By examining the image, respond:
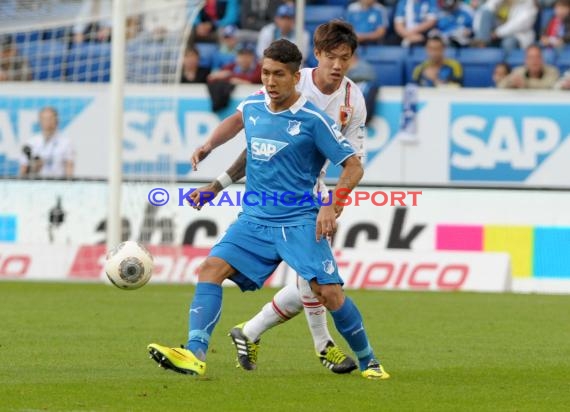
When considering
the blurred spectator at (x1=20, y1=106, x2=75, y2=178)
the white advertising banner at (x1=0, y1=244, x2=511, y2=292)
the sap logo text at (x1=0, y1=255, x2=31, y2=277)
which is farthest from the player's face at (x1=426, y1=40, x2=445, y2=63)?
the sap logo text at (x1=0, y1=255, x2=31, y2=277)

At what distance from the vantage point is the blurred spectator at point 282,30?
2166cm

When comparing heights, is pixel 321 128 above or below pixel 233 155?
above

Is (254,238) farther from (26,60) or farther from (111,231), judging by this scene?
(26,60)

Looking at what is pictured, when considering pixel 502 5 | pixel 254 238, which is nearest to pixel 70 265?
pixel 502 5

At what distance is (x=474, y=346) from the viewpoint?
11.4 m

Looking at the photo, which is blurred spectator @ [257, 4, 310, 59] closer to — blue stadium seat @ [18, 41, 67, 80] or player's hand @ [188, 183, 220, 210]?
blue stadium seat @ [18, 41, 67, 80]

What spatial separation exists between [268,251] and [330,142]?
80cm

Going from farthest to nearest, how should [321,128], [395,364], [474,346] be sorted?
[474,346]
[395,364]
[321,128]

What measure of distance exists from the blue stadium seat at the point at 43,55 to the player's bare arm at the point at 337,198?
39.3ft

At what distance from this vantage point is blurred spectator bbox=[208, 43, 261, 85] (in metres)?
21.0

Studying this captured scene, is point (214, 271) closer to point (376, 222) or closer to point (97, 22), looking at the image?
point (376, 222)

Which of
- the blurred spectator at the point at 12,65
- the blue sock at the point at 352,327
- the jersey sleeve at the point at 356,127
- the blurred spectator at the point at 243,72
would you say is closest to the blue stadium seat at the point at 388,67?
the blurred spectator at the point at 243,72

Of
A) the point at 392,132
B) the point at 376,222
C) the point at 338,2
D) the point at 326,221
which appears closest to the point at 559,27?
the point at 338,2

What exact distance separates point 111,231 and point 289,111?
8.85m
